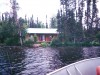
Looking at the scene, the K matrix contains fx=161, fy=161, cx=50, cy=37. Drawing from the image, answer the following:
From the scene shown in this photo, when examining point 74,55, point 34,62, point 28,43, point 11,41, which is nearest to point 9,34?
point 11,41

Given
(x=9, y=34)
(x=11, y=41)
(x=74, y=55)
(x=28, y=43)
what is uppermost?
(x=9, y=34)

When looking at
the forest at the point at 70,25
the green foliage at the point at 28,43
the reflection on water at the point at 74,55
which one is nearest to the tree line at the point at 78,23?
the forest at the point at 70,25

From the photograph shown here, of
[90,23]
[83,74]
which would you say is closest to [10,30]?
[90,23]

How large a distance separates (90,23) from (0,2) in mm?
16932

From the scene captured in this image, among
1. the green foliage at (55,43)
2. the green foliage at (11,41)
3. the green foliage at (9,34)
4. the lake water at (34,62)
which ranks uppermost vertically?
the green foliage at (9,34)

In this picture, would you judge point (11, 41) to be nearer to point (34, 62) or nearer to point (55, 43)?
point (55, 43)

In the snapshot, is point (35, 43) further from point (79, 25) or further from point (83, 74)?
point (83, 74)

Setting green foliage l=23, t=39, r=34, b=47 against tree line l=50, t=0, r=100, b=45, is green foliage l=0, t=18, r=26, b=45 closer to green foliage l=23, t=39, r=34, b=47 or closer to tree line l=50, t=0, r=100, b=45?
green foliage l=23, t=39, r=34, b=47

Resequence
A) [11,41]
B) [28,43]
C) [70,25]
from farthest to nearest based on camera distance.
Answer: [70,25] → [28,43] → [11,41]

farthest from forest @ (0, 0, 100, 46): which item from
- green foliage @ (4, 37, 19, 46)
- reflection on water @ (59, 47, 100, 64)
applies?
reflection on water @ (59, 47, 100, 64)

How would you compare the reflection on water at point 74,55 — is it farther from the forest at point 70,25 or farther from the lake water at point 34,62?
the forest at point 70,25

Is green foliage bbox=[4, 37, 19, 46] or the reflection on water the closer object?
the reflection on water

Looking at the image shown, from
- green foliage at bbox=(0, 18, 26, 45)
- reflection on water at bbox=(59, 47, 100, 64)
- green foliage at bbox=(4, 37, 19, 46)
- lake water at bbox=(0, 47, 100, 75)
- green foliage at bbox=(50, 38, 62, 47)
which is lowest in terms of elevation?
reflection on water at bbox=(59, 47, 100, 64)

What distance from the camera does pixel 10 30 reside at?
74.5ft
